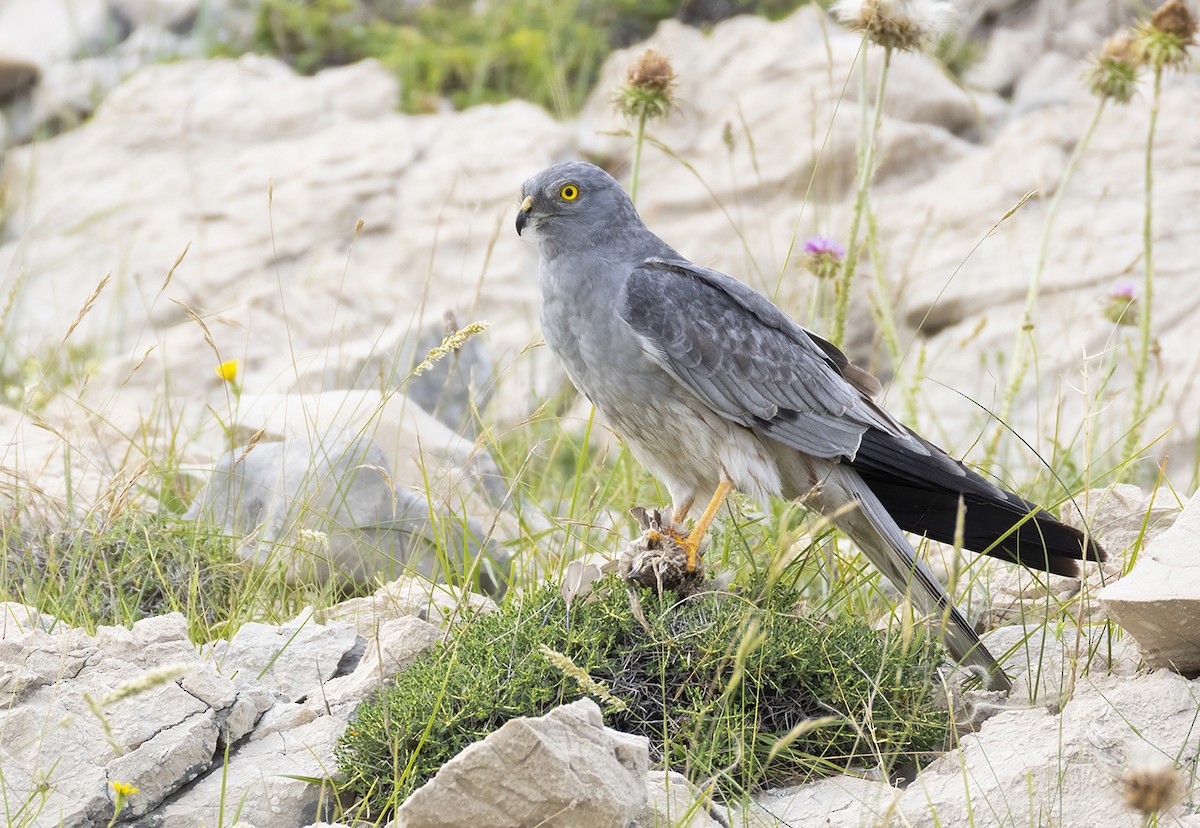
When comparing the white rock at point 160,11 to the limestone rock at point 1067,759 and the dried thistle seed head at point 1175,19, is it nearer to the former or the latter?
the dried thistle seed head at point 1175,19

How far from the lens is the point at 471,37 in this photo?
980 centimetres

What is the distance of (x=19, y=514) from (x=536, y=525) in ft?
5.63

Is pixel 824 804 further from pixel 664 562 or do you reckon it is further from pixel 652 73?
pixel 652 73

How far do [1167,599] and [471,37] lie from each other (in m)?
7.98

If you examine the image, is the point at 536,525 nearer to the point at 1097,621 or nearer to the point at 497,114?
the point at 1097,621

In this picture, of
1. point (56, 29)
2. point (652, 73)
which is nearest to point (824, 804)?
point (652, 73)

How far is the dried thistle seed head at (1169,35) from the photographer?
475 cm

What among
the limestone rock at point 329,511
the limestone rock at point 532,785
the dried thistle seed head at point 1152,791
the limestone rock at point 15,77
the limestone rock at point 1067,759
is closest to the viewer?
the dried thistle seed head at point 1152,791

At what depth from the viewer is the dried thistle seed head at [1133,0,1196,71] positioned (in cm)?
475

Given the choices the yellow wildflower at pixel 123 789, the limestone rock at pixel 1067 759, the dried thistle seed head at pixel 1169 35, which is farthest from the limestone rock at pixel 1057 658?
the dried thistle seed head at pixel 1169 35

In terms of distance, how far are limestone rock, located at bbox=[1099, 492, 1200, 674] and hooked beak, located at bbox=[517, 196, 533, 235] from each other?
6.30ft

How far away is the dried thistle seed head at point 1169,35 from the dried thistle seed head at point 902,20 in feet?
3.15

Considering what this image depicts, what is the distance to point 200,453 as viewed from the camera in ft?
17.5

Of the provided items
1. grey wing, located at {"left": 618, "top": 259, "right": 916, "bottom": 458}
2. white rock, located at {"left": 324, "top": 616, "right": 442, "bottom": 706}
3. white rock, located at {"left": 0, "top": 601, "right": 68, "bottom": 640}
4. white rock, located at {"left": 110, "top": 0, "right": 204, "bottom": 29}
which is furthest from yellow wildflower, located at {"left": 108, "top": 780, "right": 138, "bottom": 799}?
white rock, located at {"left": 110, "top": 0, "right": 204, "bottom": 29}
